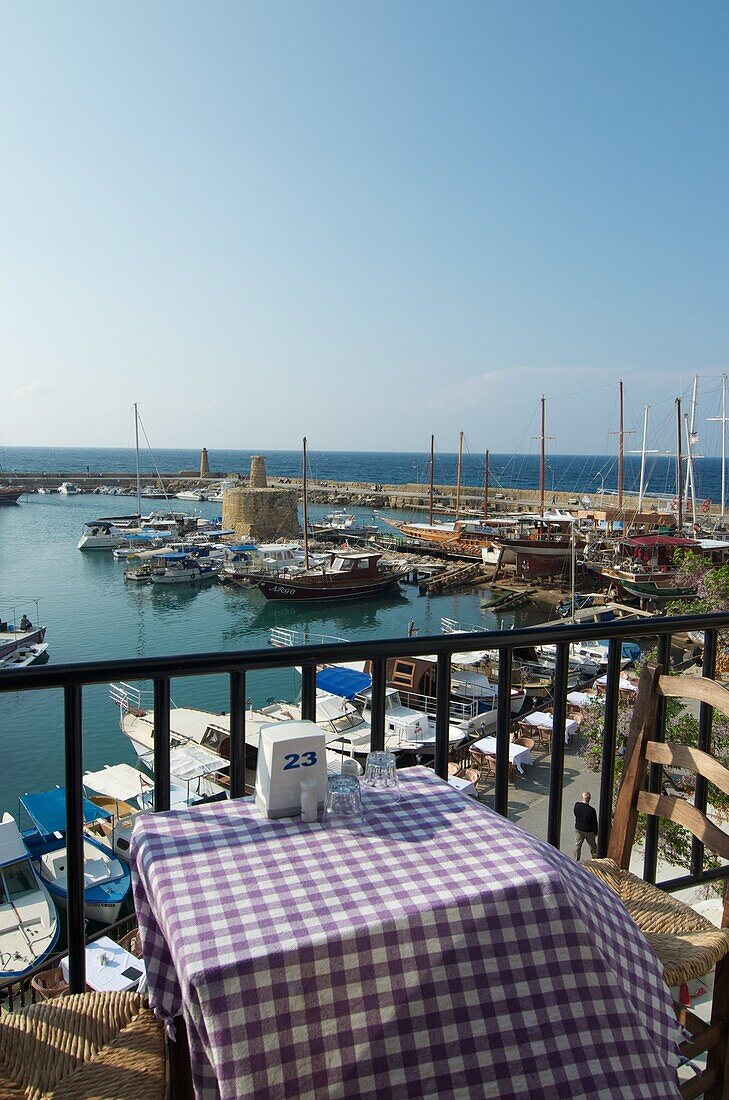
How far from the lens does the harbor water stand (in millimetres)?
18344

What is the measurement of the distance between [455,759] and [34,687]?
610 inches

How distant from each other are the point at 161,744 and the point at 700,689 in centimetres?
130

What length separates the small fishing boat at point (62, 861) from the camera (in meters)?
11.3

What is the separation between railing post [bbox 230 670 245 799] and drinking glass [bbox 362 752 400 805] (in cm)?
33

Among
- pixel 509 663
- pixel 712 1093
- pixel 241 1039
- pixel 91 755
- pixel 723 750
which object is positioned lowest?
pixel 91 755

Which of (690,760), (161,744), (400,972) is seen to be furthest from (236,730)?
(690,760)

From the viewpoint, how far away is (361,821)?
138cm

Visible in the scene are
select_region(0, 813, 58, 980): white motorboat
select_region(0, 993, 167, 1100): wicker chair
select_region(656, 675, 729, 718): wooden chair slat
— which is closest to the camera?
select_region(0, 993, 167, 1100): wicker chair

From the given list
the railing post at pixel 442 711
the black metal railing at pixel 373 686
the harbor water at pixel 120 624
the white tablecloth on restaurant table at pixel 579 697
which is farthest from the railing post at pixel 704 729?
the white tablecloth on restaurant table at pixel 579 697

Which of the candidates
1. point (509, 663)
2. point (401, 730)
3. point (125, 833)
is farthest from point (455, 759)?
point (509, 663)

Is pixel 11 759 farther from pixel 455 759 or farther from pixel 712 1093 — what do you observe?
pixel 712 1093

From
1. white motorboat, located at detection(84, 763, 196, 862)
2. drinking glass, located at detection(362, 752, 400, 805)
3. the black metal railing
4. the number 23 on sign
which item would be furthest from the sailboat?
the number 23 on sign

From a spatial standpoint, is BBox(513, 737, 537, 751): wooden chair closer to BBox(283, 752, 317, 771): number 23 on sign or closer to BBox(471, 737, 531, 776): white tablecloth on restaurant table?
BBox(471, 737, 531, 776): white tablecloth on restaurant table

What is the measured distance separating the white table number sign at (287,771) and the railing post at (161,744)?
1.27 feet
